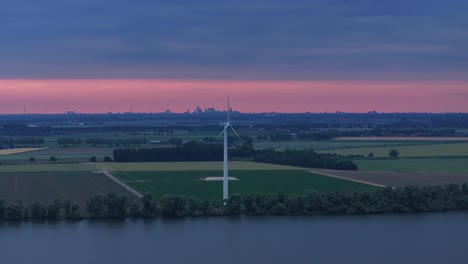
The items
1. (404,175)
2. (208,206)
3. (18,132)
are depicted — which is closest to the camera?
(208,206)

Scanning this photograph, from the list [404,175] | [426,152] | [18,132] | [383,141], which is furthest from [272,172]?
[18,132]

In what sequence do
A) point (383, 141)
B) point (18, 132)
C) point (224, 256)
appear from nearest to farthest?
point (224, 256)
point (383, 141)
point (18, 132)

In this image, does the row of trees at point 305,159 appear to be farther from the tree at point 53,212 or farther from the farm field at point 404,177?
the tree at point 53,212

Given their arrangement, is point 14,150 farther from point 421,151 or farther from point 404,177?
point 404,177

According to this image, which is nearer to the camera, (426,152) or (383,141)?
(426,152)

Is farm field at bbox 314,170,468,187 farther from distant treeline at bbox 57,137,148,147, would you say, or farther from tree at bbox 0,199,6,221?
distant treeline at bbox 57,137,148,147

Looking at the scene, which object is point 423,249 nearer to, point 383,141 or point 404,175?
point 404,175

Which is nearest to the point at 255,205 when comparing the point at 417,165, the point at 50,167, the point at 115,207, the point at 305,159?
the point at 115,207
